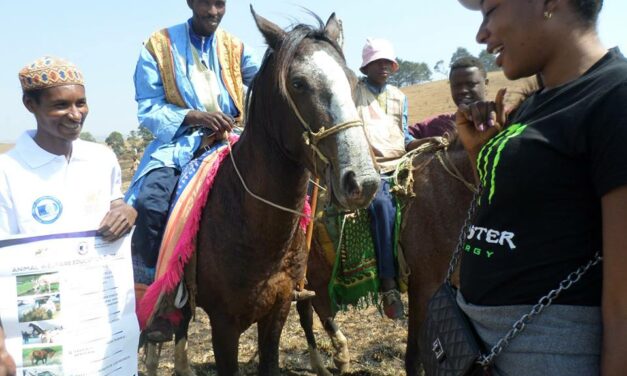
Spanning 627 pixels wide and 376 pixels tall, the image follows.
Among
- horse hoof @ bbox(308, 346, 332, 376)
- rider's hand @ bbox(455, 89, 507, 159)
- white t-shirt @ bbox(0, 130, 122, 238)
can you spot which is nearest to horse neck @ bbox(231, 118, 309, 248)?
white t-shirt @ bbox(0, 130, 122, 238)

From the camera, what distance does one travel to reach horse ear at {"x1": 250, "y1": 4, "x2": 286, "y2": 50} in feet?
8.86

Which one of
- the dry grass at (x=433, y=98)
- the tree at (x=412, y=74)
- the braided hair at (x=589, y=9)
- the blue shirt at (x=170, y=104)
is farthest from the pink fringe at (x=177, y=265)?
the tree at (x=412, y=74)

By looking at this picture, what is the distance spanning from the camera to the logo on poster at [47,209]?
210cm

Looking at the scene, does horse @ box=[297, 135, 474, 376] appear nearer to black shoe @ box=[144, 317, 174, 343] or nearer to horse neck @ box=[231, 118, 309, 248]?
horse neck @ box=[231, 118, 309, 248]

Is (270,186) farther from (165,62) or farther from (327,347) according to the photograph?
(327,347)

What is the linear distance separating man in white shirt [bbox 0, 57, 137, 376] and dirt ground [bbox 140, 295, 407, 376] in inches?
106

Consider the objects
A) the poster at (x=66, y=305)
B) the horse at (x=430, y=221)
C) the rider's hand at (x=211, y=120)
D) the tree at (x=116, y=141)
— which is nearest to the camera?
the poster at (x=66, y=305)

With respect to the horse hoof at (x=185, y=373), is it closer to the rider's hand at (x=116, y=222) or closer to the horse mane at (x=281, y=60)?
the rider's hand at (x=116, y=222)

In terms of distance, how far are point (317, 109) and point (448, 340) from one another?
1.31 m

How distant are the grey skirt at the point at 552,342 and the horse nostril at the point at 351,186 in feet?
2.96

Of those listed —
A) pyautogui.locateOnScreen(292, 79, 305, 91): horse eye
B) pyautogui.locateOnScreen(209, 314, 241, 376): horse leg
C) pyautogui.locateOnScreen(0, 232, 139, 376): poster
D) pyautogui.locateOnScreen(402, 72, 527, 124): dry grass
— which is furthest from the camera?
pyautogui.locateOnScreen(402, 72, 527, 124): dry grass

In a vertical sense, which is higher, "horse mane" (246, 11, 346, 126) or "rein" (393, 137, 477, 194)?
"horse mane" (246, 11, 346, 126)

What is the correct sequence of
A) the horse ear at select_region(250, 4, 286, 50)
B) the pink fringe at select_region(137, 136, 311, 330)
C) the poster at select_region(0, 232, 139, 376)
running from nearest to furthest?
the poster at select_region(0, 232, 139, 376), the horse ear at select_region(250, 4, 286, 50), the pink fringe at select_region(137, 136, 311, 330)

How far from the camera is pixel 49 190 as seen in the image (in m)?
2.14
